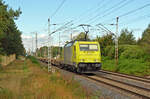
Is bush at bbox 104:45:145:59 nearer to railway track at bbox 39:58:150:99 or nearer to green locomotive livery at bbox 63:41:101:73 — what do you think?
green locomotive livery at bbox 63:41:101:73

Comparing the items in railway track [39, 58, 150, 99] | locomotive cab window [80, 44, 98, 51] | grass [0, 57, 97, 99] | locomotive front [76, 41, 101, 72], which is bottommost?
railway track [39, 58, 150, 99]

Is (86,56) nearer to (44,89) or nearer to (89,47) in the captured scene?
(89,47)

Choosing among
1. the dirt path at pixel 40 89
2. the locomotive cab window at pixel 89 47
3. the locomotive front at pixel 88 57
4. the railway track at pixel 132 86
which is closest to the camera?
the dirt path at pixel 40 89

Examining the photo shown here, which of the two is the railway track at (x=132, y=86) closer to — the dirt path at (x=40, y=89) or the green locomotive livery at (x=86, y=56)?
the dirt path at (x=40, y=89)

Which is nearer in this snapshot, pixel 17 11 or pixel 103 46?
pixel 17 11

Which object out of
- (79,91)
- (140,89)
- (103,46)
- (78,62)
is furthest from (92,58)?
(103,46)

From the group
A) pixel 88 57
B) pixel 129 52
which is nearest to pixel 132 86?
pixel 88 57

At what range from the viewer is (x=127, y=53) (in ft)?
99.5

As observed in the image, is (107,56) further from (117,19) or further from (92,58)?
(92,58)

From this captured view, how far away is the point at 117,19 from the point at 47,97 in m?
18.2

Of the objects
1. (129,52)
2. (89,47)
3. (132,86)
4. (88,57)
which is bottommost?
(132,86)

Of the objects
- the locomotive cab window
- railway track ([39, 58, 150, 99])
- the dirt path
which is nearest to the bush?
the locomotive cab window

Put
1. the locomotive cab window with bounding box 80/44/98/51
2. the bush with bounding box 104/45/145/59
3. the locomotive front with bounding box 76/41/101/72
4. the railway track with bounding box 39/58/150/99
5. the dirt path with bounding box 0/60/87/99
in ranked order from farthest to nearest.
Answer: the bush with bounding box 104/45/145/59
the locomotive cab window with bounding box 80/44/98/51
the locomotive front with bounding box 76/41/101/72
the railway track with bounding box 39/58/150/99
the dirt path with bounding box 0/60/87/99

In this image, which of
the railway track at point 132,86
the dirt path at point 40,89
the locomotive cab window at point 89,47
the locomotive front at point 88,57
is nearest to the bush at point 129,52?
the locomotive cab window at point 89,47
